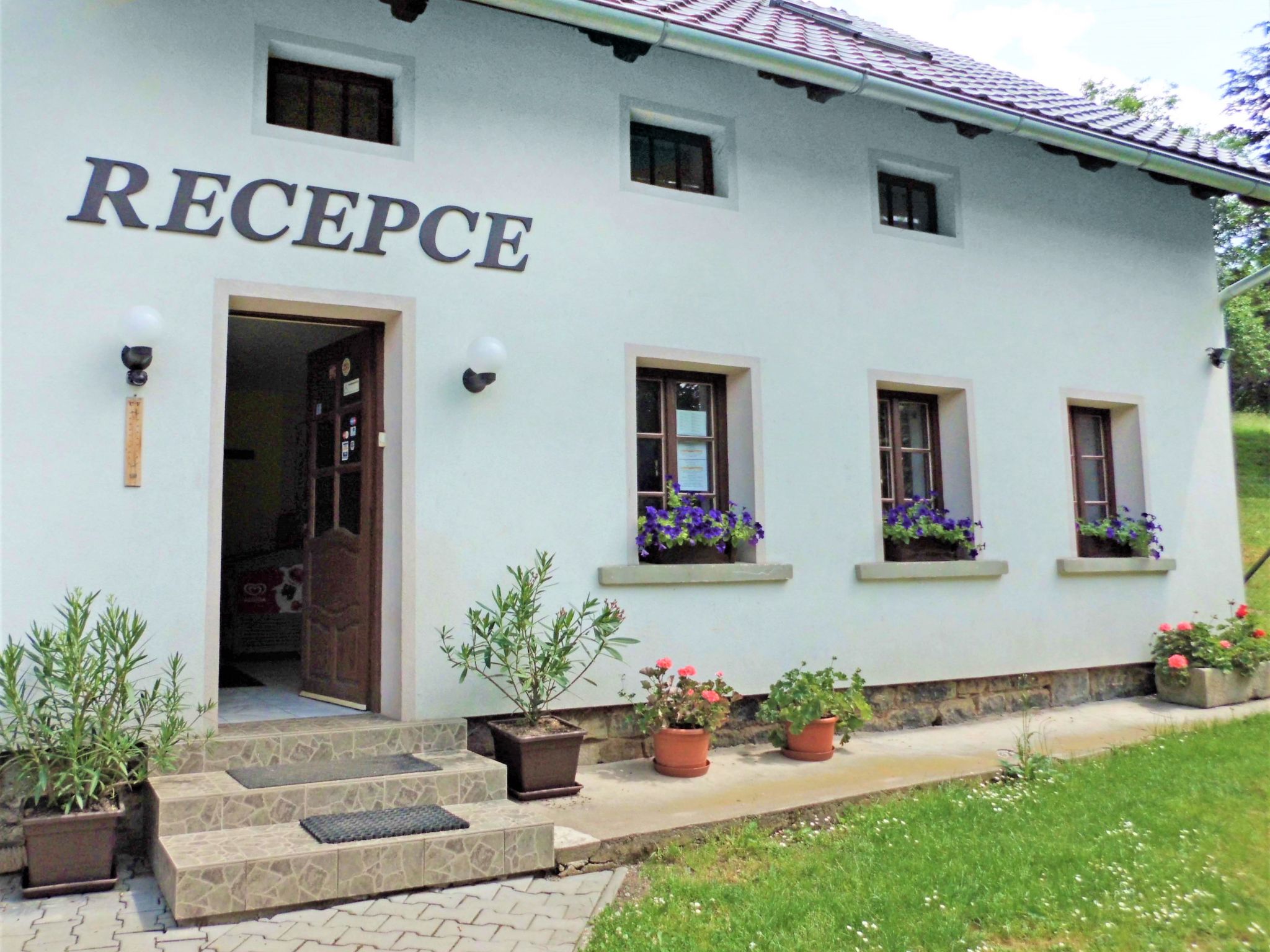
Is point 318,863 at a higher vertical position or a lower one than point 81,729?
lower

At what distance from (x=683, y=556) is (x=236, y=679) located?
11.2 ft

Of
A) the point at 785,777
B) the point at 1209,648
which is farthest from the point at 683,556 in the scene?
the point at 1209,648

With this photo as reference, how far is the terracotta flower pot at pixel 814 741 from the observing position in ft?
20.0

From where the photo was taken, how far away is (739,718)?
6.59 meters

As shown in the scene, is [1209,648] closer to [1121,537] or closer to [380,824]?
[1121,537]

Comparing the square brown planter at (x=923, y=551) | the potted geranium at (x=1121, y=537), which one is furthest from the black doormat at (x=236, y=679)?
the potted geranium at (x=1121, y=537)

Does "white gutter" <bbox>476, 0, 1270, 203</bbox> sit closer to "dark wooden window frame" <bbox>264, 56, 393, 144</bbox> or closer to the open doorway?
"dark wooden window frame" <bbox>264, 56, 393, 144</bbox>

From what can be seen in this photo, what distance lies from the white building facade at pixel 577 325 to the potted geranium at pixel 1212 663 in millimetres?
276

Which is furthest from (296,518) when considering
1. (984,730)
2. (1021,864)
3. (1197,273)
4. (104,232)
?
(1197,273)

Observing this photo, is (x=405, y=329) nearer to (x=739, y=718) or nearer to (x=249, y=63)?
(x=249, y=63)

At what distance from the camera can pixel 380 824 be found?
14.2 feet

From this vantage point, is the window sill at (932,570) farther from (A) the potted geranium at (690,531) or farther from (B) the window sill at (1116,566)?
(A) the potted geranium at (690,531)

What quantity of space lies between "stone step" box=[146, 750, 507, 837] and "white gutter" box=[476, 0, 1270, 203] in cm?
400

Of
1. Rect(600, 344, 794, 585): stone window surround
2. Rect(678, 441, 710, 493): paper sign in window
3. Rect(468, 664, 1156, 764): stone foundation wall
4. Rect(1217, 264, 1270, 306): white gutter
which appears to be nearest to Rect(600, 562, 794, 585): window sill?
Rect(600, 344, 794, 585): stone window surround
